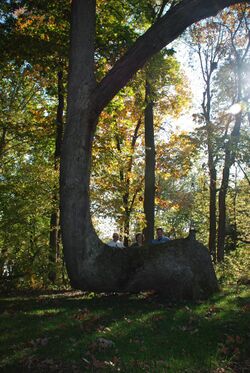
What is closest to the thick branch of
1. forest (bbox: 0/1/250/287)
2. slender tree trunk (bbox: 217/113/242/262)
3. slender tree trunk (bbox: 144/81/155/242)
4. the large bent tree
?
the large bent tree

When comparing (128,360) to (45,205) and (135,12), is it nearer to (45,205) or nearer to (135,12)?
(45,205)

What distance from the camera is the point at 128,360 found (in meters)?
4.86

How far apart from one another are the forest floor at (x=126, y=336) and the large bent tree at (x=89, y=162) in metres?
0.62

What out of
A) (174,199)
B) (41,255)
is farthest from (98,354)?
(174,199)

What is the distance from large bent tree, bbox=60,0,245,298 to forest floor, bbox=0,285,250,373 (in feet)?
2.05

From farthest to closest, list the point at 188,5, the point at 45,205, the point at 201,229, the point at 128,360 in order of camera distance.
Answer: the point at 201,229, the point at 45,205, the point at 188,5, the point at 128,360

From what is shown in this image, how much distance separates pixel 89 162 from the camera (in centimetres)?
842

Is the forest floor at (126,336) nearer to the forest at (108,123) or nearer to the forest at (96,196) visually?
the forest at (96,196)

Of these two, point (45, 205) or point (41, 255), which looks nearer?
point (41, 255)

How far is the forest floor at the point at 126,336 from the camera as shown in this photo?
476cm

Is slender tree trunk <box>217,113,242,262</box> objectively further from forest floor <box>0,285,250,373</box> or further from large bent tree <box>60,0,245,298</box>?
forest floor <box>0,285,250,373</box>

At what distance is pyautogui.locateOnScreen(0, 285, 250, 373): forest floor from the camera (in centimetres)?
476

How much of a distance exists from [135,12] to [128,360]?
12198 millimetres

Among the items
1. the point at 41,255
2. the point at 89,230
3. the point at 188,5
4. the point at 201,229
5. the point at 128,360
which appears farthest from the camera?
the point at 201,229
